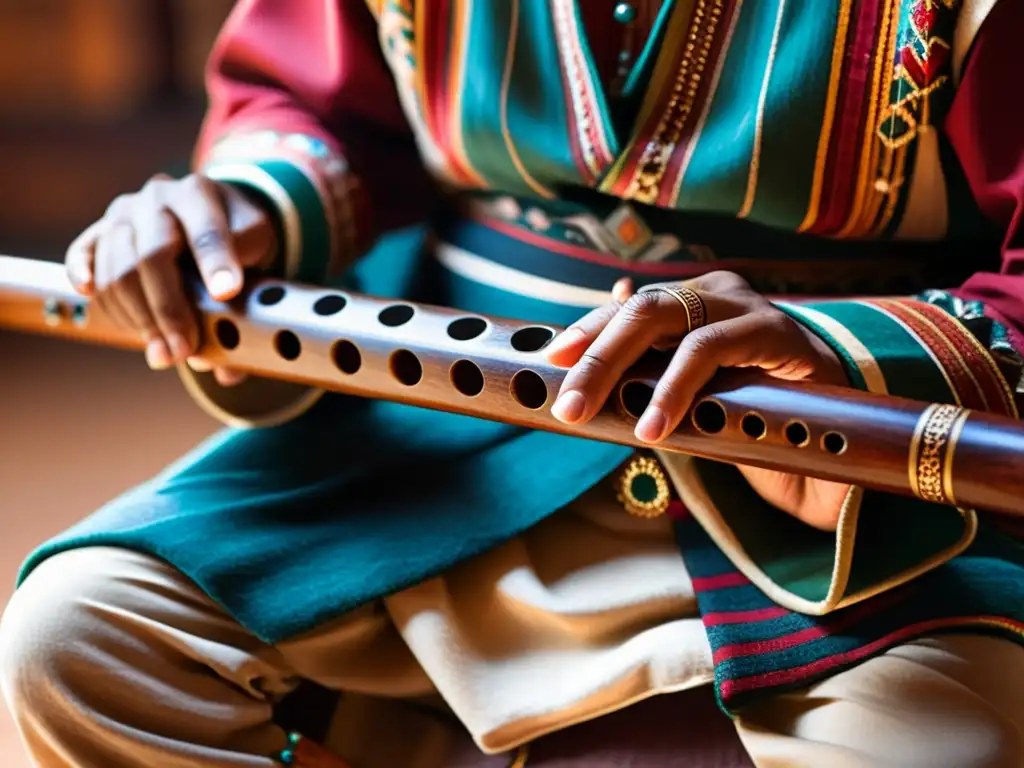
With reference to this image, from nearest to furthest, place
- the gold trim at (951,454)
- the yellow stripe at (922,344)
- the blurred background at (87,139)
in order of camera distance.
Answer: the gold trim at (951,454), the yellow stripe at (922,344), the blurred background at (87,139)

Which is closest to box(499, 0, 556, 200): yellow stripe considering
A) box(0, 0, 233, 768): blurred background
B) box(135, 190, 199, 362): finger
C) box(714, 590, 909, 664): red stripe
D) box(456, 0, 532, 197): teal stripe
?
box(456, 0, 532, 197): teal stripe

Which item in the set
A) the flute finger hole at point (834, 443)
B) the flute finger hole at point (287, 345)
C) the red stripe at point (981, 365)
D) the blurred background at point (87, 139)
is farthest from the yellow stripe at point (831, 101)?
the blurred background at point (87, 139)

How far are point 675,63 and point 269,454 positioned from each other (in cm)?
36

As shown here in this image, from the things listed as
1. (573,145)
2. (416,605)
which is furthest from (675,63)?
(416,605)

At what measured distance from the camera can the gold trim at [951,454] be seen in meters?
0.55

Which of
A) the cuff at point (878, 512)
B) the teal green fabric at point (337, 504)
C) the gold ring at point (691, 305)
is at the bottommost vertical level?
the teal green fabric at point (337, 504)

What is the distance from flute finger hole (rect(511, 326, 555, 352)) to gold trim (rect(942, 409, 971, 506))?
0.67 feet

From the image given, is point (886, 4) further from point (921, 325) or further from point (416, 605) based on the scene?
point (416, 605)

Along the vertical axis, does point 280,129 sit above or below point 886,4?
below

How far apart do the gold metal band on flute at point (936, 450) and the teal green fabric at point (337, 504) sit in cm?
22

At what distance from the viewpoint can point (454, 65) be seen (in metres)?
0.79

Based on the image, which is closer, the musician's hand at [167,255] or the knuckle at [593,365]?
the knuckle at [593,365]

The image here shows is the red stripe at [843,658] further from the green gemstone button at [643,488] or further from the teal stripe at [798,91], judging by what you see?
the teal stripe at [798,91]

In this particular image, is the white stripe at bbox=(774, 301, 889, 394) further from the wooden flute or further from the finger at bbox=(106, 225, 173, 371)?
the finger at bbox=(106, 225, 173, 371)
